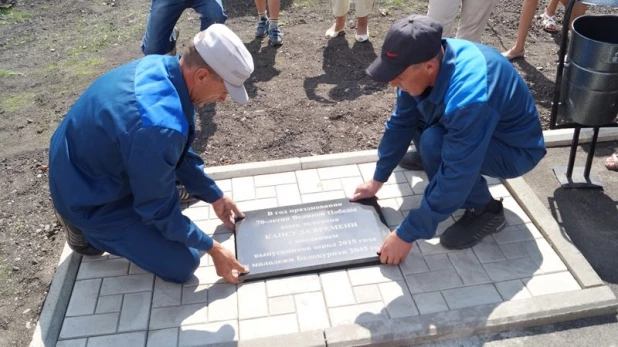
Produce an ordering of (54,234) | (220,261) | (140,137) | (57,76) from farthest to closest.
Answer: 1. (57,76)
2. (54,234)
3. (220,261)
4. (140,137)

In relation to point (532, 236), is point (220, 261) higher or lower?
higher

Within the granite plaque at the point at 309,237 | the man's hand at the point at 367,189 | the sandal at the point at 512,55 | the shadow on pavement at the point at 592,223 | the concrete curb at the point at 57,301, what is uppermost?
the man's hand at the point at 367,189

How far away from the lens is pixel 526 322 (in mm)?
3291

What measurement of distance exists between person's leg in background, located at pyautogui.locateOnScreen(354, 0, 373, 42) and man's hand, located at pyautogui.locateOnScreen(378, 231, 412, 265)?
3822 mm

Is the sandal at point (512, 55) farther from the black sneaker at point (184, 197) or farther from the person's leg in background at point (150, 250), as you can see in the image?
the person's leg in background at point (150, 250)

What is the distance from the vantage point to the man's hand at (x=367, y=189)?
4.13m

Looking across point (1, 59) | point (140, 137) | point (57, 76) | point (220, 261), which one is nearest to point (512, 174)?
point (220, 261)

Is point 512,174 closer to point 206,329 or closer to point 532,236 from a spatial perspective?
point 532,236

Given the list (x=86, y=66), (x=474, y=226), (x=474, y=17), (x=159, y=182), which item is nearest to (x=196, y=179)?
(x=159, y=182)

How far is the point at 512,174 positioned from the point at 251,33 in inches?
175

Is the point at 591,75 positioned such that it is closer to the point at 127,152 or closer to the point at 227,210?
the point at 227,210

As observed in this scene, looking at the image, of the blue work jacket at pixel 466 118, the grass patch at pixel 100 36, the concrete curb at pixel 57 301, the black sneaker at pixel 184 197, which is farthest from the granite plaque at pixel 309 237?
the grass patch at pixel 100 36

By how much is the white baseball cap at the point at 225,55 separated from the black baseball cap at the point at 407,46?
2.51 feet

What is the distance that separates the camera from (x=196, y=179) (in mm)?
3791
